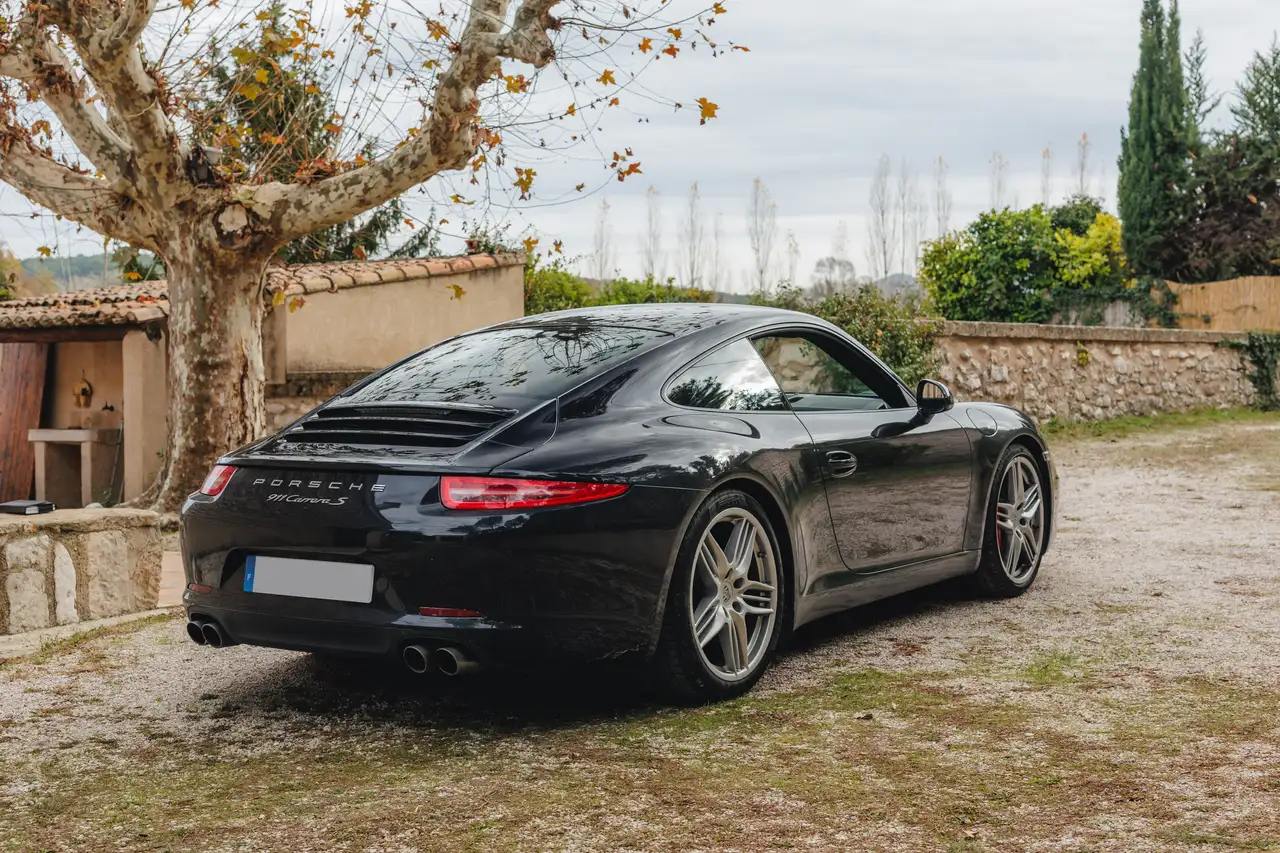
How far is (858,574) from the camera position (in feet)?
17.0

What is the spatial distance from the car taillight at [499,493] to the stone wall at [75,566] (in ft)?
9.98

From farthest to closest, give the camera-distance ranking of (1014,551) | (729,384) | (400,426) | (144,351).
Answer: (144,351) → (1014,551) → (729,384) → (400,426)

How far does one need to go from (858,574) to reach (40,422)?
16.2 meters

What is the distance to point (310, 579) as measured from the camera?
4082mm

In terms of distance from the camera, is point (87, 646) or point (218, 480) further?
point (87, 646)

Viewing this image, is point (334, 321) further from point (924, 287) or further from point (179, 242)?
point (924, 287)

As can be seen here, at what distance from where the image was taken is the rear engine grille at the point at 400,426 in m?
4.14

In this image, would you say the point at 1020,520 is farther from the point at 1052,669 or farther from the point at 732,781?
the point at 732,781

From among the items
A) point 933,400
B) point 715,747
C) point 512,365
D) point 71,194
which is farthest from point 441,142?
point 715,747

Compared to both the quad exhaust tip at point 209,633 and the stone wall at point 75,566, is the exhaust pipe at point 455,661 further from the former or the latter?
the stone wall at point 75,566

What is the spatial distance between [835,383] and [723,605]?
5.75ft

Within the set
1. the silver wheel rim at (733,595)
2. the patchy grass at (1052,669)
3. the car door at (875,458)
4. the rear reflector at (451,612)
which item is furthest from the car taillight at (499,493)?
the patchy grass at (1052,669)

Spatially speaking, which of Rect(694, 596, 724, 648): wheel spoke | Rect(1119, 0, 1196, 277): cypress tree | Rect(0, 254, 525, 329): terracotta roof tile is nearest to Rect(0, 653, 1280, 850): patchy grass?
Rect(694, 596, 724, 648): wheel spoke

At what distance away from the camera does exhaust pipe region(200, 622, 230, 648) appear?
434 cm
